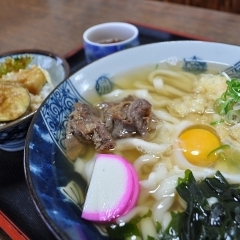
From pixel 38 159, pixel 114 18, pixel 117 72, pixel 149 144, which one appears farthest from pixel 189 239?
pixel 114 18

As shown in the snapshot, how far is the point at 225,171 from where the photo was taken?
4.85 ft

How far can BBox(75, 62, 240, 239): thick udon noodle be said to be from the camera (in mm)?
1386

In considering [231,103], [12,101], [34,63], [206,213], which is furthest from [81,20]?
[206,213]

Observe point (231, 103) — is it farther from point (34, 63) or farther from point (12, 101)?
point (34, 63)

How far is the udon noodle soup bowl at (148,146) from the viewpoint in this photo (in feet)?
4.21

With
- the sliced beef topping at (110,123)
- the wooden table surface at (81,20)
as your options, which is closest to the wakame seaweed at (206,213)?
the sliced beef topping at (110,123)

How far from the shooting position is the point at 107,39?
2482 millimetres

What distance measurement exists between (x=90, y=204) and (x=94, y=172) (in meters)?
0.16

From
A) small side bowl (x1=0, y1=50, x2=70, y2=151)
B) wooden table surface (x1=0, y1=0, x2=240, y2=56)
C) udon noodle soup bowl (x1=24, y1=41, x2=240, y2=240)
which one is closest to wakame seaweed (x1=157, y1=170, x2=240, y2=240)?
udon noodle soup bowl (x1=24, y1=41, x2=240, y2=240)

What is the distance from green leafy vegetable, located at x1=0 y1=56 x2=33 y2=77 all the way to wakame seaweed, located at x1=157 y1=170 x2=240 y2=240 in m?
1.36

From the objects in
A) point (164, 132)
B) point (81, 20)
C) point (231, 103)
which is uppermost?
point (231, 103)

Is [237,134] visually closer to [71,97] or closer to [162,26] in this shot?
[71,97]

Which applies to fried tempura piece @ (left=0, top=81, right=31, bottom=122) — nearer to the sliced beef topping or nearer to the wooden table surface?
the sliced beef topping

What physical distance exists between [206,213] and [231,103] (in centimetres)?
70
